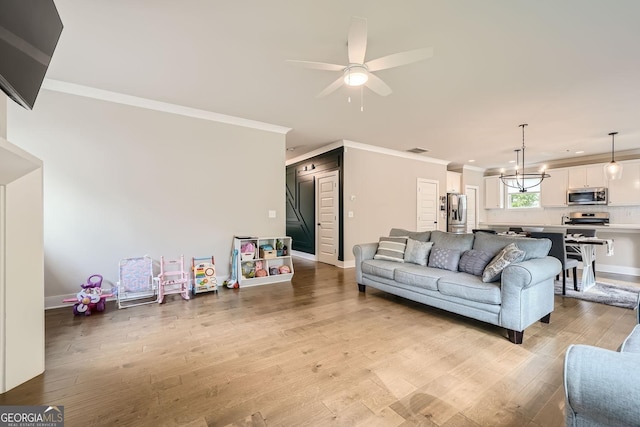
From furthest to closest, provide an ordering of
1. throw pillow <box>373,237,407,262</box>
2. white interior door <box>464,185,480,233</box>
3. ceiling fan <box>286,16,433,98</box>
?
white interior door <box>464,185,480,233</box> → throw pillow <box>373,237,407,262</box> → ceiling fan <box>286,16,433,98</box>

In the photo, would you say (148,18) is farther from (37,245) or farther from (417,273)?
(417,273)

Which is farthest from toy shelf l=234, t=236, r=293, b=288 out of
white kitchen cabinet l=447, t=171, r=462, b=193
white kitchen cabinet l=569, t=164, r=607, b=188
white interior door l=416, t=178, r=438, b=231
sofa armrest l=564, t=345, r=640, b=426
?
white kitchen cabinet l=569, t=164, r=607, b=188

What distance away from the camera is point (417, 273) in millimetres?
3184

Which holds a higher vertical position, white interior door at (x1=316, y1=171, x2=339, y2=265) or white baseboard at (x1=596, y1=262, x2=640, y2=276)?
white interior door at (x1=316, y1=171, x2=339, y2=265)

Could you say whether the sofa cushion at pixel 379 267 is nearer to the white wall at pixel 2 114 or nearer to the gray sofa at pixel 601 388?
the gray sofa at pixel 601 388

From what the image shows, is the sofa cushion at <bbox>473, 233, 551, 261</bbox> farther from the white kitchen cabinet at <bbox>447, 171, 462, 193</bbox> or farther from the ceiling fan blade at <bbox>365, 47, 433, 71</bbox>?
the white kitchen cabinet at <bbox>447, 171, 462, 193</bbox>

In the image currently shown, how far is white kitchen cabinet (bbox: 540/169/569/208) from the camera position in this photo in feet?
22.2

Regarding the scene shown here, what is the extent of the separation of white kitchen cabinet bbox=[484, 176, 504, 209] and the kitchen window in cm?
23

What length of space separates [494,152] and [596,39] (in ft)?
14.9

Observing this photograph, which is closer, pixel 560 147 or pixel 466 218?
pixel 560 147

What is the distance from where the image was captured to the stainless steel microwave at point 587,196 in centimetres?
609

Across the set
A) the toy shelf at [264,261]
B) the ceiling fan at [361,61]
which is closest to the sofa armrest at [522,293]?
the ceiling fan at [361,61]

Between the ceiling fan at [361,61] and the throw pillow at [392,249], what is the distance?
2111 millimetres

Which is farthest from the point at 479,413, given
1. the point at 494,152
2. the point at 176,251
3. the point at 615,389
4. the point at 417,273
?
the point at 494,152
